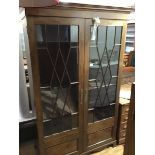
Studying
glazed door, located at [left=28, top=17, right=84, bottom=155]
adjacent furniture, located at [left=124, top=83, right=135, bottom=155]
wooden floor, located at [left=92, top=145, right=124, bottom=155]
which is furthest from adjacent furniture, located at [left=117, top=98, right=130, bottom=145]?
adjacent furniture, located at [left=124, top=83, right=135, bottom=155]

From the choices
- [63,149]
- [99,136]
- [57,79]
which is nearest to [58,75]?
[57,79]

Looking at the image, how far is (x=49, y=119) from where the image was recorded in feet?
5.91

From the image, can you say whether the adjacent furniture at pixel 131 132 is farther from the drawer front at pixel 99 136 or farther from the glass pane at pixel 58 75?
the drawer front at pixel 99 136

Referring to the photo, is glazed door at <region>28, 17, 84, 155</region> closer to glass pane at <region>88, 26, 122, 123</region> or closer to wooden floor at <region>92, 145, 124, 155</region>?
glass pane at <region>88, 26, 122, 123</region>

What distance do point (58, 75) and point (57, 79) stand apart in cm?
4

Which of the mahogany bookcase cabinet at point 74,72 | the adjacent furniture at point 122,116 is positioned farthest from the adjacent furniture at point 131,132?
the adjacent furniture at point 122,116

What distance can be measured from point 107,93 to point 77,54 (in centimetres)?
67

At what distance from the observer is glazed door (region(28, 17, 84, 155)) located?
155cm

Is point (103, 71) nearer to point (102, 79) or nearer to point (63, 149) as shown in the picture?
point (102, 79)

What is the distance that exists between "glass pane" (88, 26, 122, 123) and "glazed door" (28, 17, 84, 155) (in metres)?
0.16

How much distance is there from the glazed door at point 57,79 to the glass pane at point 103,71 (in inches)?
6.4

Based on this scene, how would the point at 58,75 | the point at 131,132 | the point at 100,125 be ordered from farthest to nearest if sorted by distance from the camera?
the point at 100,125 → the point at 58,75 → the point at 131,132

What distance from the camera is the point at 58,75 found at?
1.71 m
